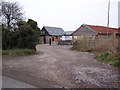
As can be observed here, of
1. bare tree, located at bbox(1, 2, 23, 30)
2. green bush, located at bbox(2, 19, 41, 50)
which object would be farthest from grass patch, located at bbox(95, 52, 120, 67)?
bare tree, located at bbox(1, 2, 23, 30)

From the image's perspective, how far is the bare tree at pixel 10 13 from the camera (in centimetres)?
1545

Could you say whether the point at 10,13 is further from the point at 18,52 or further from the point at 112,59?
the point at 112,59

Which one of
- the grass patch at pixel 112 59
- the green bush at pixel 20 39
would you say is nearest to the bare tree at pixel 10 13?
the green bush at pixel 20 39

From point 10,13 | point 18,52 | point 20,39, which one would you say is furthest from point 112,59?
point 10,13

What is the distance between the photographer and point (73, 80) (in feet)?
11.4

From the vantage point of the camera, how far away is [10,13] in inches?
626

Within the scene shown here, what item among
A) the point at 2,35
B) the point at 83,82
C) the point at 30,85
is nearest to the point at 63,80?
the point at 83,82

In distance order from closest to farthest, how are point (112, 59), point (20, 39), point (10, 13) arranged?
point (112, 59) < point (20, 39) < point (10, 13)

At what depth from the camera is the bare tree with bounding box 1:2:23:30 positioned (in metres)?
15.4

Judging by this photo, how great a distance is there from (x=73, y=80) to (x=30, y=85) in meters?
1.49

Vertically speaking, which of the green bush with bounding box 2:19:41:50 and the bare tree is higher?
the bare tree

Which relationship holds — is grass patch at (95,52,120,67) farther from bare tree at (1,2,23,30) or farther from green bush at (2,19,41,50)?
bare tree at (1,2,23,30)

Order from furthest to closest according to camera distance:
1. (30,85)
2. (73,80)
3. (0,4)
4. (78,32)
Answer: (78,32) < (0,4) < (73,80) < (30,85)

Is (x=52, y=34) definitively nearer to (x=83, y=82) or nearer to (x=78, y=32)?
(x=78, y=32)
